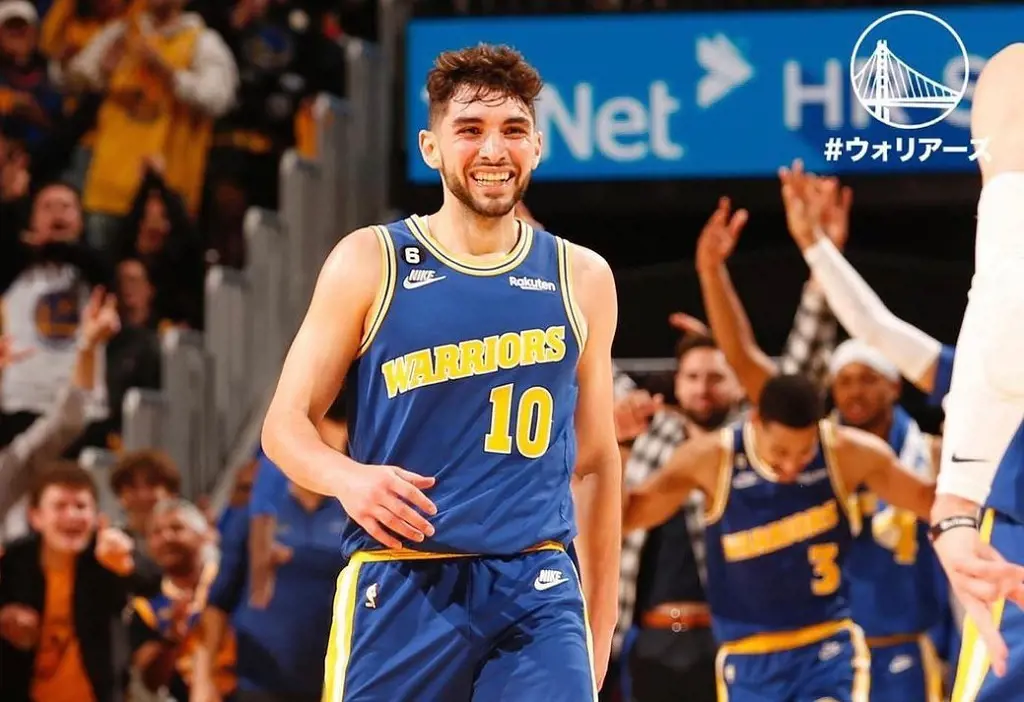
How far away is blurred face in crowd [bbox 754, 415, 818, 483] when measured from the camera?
22.9 feet

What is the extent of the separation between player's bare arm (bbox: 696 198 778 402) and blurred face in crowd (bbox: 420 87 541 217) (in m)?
3.15

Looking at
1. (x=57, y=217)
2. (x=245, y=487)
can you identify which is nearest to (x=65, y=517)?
(x=245, y=487)

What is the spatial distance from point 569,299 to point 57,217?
6344 mm

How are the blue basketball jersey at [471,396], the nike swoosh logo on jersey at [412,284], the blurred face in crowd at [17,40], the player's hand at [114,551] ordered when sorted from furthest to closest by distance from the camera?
1. the blurred face in crowd at [17,40]
2. the player's hand at [114,551]
3. the nike swoosh logo on jersey at [412,284]
4. the blue basketball jersey at [471,396]

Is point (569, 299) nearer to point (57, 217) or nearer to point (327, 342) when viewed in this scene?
point (327, 342)

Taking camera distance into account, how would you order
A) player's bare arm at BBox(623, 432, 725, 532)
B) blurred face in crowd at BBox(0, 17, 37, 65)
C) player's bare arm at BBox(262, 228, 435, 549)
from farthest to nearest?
blurred face in crowd at BBox(0, 17, 37, 65), player's bare arm at BBox(623, 432, 725, 532), player's bare arm at BBox(262, 228, 435, 549)

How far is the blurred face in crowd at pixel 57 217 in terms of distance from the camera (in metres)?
10.1

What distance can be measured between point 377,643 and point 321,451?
1.51 feet

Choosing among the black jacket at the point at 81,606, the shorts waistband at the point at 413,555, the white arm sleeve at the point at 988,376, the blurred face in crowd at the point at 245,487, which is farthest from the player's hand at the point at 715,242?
the white arm sleeve at the point at 988,376

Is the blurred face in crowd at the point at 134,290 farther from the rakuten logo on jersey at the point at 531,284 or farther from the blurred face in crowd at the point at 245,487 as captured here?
the rakuten logo on jersey at the point at 531,284

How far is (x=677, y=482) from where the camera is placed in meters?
7.23

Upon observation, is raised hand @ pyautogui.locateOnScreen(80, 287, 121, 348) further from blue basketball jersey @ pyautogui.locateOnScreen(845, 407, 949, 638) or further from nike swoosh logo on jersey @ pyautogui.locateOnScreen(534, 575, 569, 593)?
nike swoosh logo on jersey @ pyautogui.locateOnScreen(534, 575, 569, 593)

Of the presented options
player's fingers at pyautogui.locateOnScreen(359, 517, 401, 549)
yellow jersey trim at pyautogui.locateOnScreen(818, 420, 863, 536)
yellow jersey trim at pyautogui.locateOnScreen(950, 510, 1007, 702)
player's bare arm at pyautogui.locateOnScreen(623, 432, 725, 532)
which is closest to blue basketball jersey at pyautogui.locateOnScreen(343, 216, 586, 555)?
player's fingers at pyautogui.locateOnScreen(359, 517, 401, 549)

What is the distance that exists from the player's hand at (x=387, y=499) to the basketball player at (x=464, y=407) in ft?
0.45
